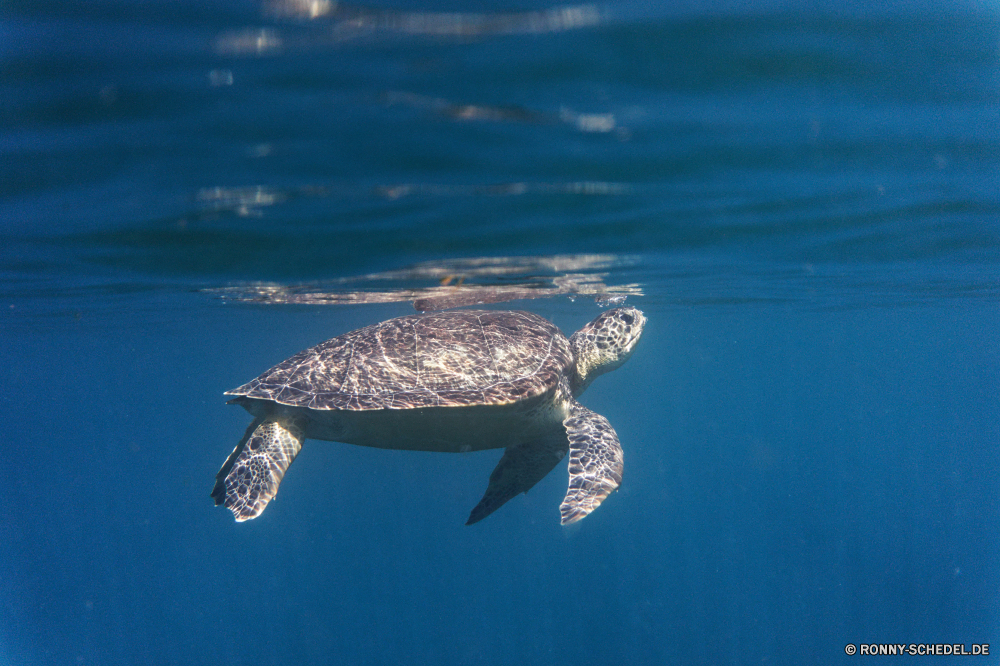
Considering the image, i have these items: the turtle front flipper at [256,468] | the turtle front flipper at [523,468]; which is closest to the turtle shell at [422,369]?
the turtle front flipper at [256,468]

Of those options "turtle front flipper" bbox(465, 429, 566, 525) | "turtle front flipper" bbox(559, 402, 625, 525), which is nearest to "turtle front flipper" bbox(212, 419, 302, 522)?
"turtle front flipper" bbox(465, 429, 566, 525)

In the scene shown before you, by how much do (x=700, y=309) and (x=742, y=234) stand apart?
53.9 feet

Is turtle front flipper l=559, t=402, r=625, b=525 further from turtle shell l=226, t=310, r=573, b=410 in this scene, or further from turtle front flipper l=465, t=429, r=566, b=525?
turtle shell l=226, t=310, r=573, b=410

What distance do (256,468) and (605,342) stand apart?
6.85 metres

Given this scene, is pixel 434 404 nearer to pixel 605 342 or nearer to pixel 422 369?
pixel 422 369

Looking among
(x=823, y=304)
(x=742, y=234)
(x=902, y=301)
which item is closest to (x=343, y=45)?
(x=742, y=234)

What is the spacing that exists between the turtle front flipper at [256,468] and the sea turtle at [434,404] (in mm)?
17

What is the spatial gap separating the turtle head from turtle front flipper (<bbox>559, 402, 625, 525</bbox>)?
1.32m

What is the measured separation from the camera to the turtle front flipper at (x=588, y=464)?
7215mm

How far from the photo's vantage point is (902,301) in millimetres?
25609

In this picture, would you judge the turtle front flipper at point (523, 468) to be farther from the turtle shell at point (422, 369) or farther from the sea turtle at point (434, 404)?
the turtle shell at point (422, 369)

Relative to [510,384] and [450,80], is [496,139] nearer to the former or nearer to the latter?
[450,80]

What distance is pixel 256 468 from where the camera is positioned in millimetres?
8008

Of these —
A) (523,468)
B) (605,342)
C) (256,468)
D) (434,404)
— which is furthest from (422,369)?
(605,342)
